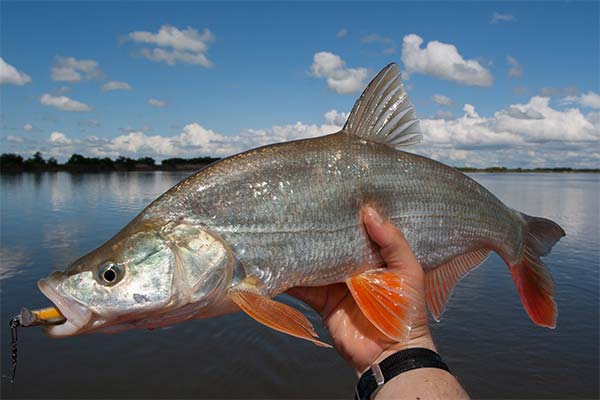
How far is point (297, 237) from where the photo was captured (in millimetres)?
2922

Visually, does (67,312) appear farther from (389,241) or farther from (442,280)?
(442,280)

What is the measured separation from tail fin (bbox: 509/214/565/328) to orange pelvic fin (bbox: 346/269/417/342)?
1585 mm

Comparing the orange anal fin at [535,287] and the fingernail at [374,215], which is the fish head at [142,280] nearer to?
the fingernail at [374,215]

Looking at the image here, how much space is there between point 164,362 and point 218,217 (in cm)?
633

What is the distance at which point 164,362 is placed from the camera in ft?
26.2

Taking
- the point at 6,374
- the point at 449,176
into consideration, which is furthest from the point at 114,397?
the point at 449,176

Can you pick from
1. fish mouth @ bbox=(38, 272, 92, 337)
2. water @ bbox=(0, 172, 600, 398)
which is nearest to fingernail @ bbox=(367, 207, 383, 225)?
fish mouth @ bbox=(38, 272, 92, 337)

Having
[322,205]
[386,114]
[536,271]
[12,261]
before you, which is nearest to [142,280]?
[322,205]

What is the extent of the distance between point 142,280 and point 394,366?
178cm

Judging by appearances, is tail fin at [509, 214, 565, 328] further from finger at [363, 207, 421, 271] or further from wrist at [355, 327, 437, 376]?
finger at [363, 207, 421, 271]

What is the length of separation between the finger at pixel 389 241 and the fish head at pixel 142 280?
1.07 meters

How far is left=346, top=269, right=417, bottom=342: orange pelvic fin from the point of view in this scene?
9.81 feet

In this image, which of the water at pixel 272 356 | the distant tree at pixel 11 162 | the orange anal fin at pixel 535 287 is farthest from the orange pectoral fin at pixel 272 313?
the distant tree at pixel 11 162

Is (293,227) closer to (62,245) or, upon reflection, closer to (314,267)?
→ (314,267)
